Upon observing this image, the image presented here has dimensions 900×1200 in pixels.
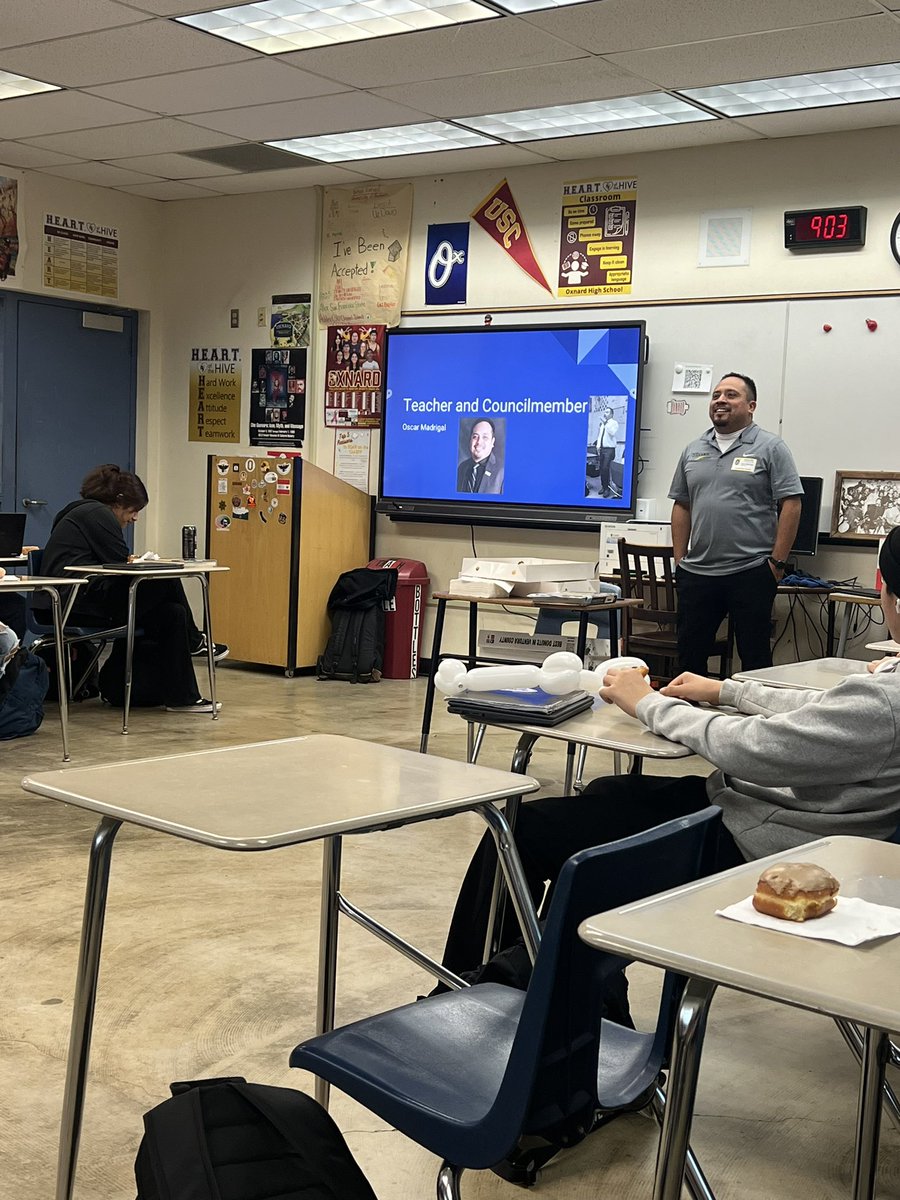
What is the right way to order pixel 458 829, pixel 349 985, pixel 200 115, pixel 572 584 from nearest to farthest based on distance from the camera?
pixel 349 985 → pixel 458 829 → pixel 572 584 → pixel 200 115

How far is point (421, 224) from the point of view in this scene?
7.78m

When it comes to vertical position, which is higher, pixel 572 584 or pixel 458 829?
pixel 572 584

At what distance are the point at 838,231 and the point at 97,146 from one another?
402 cm

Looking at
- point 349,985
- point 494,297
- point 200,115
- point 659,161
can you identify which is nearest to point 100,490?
point 200,115

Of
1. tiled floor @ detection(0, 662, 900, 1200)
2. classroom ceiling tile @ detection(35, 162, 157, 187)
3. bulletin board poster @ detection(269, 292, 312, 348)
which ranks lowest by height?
tiled floor @ detection(0, 662, 900, 1200)

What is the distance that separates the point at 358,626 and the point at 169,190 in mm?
3187

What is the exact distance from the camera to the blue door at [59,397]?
8.16m

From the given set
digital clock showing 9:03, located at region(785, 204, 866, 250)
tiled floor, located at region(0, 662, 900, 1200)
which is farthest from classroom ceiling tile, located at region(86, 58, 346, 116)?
tiled floor, located at region(0, 662, 900, 1200)

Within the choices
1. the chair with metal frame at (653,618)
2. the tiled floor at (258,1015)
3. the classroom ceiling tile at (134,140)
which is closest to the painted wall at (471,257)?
the classroom ceiling tile at (134,140)

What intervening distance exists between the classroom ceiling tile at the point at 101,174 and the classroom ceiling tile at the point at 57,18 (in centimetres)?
239

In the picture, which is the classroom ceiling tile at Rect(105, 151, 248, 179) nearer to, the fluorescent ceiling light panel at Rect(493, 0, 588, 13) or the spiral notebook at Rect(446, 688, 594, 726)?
the fluorescent ceiling light panel at Rect(493, 0, 588, 13)

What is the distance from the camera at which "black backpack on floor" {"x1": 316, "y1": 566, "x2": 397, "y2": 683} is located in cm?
750

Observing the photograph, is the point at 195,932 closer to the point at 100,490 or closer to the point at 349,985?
the point at 349,985

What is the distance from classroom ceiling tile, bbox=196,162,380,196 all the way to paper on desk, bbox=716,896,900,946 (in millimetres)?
6810
